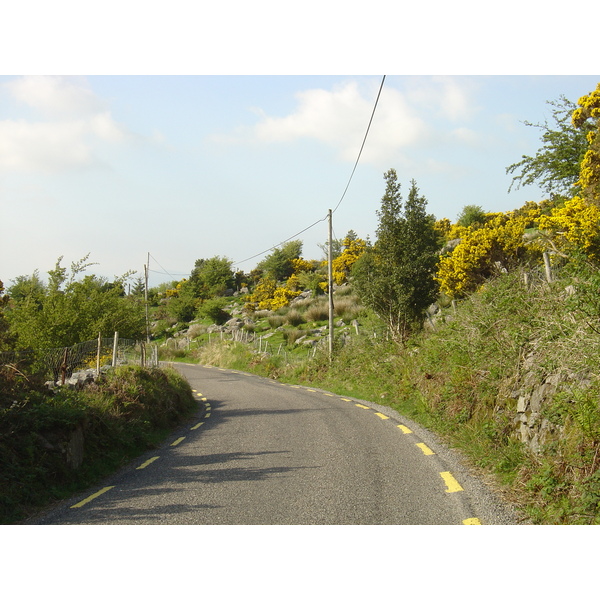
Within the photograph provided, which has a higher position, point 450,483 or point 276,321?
point 276,321

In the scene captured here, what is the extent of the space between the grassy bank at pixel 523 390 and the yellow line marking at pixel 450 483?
0.54m

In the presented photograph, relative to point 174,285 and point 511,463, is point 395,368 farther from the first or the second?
point 174,285

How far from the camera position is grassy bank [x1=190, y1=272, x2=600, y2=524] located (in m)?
5.48

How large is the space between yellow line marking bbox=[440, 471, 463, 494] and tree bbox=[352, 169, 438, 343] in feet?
44.0

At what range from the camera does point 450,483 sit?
6.70 meters

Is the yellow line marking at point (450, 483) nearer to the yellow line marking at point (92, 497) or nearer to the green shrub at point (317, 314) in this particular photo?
the yellow line marking at point (92, 497)

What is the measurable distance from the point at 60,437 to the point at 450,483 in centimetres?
562

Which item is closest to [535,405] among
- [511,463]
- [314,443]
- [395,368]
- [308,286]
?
[511,463]

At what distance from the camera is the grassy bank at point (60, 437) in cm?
675

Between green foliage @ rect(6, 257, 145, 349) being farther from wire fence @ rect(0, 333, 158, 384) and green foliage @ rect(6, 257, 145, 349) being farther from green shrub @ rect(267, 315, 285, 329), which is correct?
green shrub @ rect(267, 315, 285, 329)

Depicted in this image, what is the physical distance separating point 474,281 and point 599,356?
2318 centimetres

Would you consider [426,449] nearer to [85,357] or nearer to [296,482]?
[296,482]

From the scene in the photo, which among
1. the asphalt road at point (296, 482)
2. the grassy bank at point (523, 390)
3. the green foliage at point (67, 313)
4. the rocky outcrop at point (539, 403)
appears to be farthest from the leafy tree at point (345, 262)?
the rocky outcrop at point (539, 403)

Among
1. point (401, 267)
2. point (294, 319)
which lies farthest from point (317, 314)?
point (401, 267)
